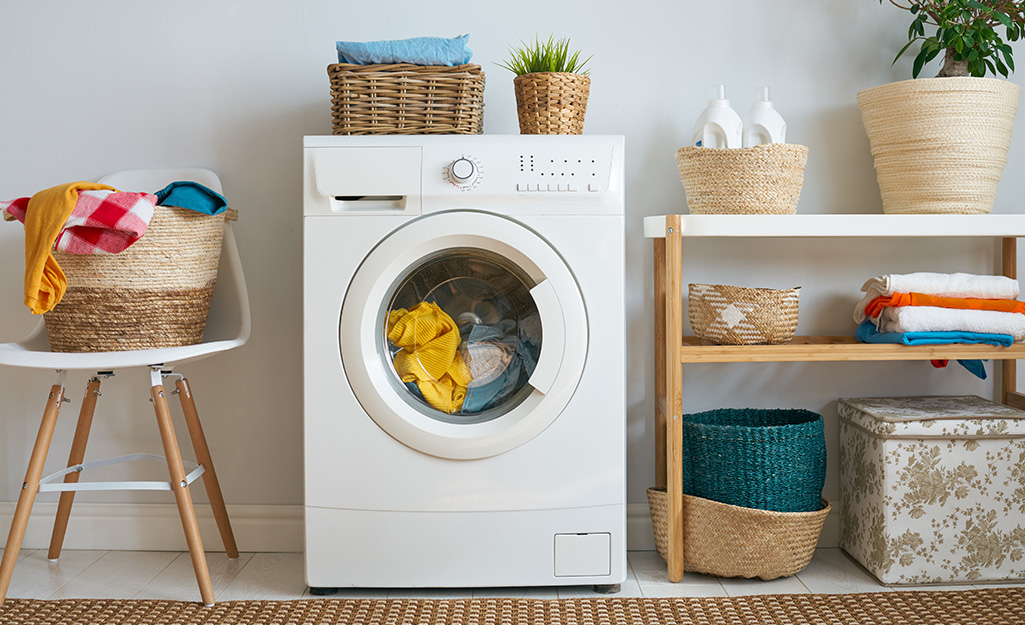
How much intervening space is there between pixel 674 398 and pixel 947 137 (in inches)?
31.4

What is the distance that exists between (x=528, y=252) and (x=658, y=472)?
68 cm

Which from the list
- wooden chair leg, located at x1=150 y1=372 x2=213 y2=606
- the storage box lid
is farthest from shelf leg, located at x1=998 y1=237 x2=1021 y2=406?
wooden chair leg, located at x1=150 y1=372 x2=213 y2=606

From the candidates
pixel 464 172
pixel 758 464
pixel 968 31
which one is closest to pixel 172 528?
pixel 464 172

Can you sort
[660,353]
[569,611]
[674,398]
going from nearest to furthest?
[569,611] → [674,398] → [660,353]

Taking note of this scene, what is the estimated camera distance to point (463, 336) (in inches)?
62.1

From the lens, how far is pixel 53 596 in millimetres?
1622

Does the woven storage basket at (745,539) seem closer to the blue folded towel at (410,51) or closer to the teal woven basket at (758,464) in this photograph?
the teal woven basket at (758,464)

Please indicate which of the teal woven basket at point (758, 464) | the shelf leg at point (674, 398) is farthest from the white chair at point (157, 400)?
the teal woven basket at point (758, 464)

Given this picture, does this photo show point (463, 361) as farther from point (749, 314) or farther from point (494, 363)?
point (749, 314)

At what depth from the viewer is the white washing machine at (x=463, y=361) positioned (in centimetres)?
151

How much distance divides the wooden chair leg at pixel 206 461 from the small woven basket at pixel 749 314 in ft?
3.68

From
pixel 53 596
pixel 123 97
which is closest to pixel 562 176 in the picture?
pixel 123 97

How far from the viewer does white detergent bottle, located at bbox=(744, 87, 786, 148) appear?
1709 millimetres

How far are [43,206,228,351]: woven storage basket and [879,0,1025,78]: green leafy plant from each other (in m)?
1.58
